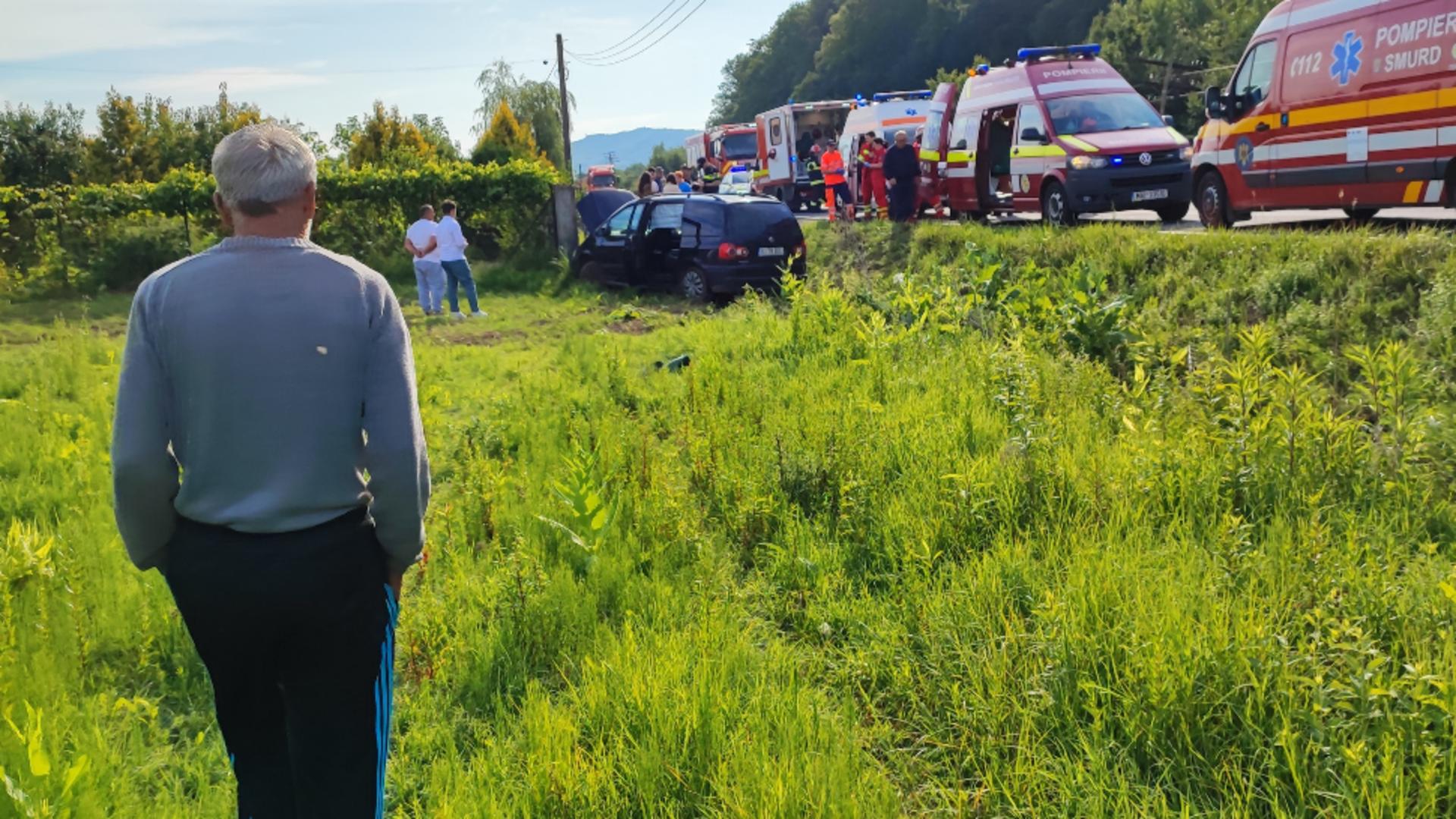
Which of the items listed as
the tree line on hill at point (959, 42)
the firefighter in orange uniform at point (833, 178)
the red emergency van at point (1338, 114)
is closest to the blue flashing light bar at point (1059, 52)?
the red emergency van at point (1338, 114)

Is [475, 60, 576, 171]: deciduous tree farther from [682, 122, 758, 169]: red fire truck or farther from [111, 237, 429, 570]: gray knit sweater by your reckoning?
[111, 237, 429, 570]: gray knit sweater

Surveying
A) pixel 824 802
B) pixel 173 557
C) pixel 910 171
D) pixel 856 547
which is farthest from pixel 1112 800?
pixel 910 171

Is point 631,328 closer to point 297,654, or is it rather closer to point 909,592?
point 909,592

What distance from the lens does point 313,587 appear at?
2.41m

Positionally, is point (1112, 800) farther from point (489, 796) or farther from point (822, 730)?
point (489, 796)

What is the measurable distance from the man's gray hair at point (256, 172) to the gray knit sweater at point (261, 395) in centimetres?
9

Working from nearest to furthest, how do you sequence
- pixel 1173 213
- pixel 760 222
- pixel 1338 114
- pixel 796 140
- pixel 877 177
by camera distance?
1. pixel 1338 114
2. pixel 1173 213
3. pixel 760 222
4. pixel 877 177
5. pixel 796 140

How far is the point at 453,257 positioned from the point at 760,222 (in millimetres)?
4464

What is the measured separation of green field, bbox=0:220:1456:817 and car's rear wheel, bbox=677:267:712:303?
6.80m

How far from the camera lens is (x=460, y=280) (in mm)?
15508

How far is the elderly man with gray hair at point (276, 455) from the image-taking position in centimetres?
234

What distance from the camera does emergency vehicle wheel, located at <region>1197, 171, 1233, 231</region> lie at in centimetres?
1223

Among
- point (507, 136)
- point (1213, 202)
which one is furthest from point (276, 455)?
point (507, 136)

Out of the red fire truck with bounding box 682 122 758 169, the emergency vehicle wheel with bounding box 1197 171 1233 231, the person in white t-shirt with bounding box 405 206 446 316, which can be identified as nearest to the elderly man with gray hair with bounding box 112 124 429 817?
the emergency vehicle wheel with bounding box 1197 171 1233 231
